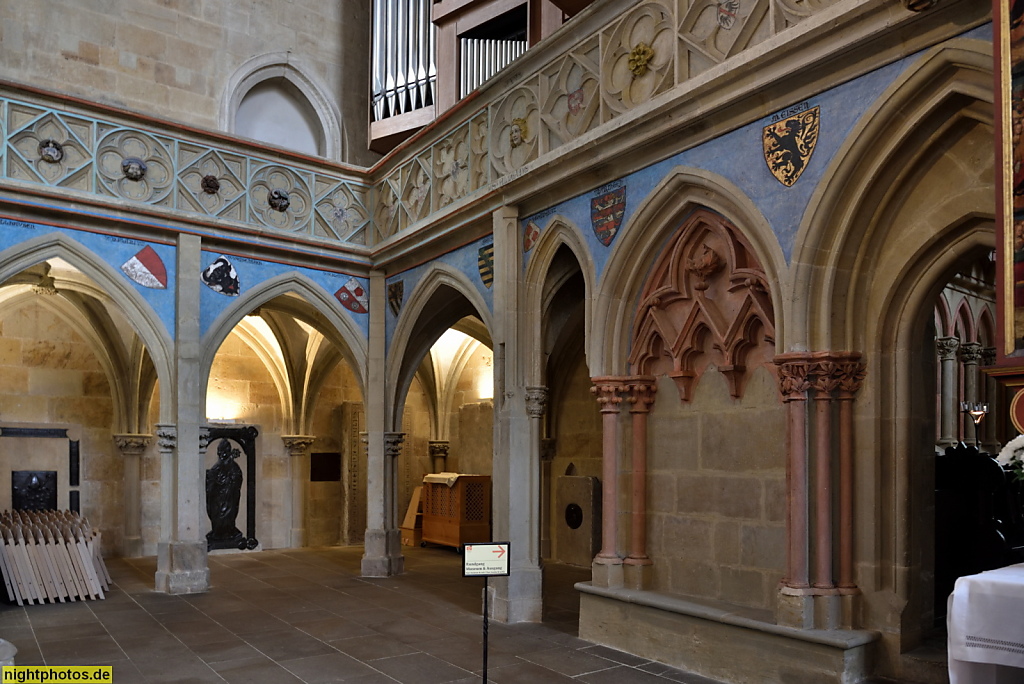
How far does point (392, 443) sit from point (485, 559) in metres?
5.79

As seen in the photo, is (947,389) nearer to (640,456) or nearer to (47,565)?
(640,456)

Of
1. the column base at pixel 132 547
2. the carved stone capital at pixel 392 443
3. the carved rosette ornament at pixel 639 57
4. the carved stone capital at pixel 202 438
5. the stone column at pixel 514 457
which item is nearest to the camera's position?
the carved rosette ornament at pixel 639 57

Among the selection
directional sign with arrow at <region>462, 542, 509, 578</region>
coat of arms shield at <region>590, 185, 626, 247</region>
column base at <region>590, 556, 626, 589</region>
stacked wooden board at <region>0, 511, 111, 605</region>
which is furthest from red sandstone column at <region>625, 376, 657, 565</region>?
stacked wooden board at <region>0, 511, 111, 605</region>

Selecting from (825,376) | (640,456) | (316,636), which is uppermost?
(825,376)

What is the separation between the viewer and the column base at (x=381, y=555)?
396 inches

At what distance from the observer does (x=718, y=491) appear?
606cm

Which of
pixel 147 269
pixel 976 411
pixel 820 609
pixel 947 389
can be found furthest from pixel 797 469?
pixel 147 269

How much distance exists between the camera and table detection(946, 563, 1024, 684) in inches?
120

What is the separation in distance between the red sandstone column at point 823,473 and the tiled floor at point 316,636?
44.7 inches

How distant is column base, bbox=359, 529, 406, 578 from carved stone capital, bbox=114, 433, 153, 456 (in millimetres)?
3978

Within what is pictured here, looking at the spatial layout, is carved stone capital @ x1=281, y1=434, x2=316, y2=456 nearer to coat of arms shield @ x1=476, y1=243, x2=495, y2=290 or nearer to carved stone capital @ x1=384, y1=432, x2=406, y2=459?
carved stone capital @ x1=384, y1=432, x2=406, y2=459

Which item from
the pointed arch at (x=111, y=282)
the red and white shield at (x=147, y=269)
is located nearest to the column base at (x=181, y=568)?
the pointed arch at (x=111, y=282)

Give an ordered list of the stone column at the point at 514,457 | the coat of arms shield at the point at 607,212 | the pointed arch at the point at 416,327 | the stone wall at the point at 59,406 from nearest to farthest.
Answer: the coat of arms shield at the point at 607,212, the stone column at the point at 514,457, the pointed arch at the point at 416,327, the stone wall at the point at 59,406

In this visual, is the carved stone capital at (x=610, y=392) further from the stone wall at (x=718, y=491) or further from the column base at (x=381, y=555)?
the column base at (x=381, y=555)
